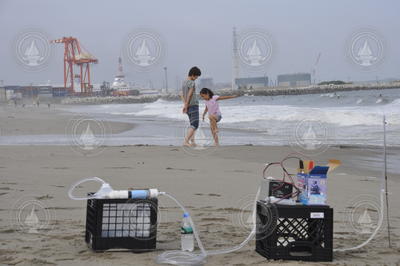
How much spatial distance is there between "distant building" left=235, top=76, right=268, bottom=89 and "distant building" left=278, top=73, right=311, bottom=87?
149 inches

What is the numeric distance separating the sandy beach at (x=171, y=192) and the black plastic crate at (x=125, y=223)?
0.09 m

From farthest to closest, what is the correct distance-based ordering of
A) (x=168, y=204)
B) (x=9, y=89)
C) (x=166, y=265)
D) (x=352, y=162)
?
(x=9, y=89) → (x=352, y=162) → (x=168, y=204) → (x=166, y=265)

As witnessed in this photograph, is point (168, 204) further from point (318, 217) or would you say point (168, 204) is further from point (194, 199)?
point (318, 217)

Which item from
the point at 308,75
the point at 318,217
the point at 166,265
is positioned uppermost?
the point at 308,75

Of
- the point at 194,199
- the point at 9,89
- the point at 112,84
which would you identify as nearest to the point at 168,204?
the point at 194,199

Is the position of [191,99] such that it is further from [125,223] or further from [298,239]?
[298,239]

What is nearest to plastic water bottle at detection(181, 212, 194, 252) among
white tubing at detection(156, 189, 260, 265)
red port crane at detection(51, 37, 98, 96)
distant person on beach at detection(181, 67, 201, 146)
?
white tubing at detection(156, 189, 260, 265)

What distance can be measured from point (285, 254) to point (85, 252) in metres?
A: 1.26

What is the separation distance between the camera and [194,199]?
5.64m

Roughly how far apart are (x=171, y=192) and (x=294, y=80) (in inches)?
4234

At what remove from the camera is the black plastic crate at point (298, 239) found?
359 centimetres

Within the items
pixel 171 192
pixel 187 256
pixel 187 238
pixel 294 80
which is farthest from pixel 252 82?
pixel 187 256

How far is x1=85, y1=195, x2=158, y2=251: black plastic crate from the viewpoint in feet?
12.2

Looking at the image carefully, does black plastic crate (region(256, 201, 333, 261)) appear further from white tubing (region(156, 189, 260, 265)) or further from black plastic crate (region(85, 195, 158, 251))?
black plastic crate (region(85, 195, 158, 251))
